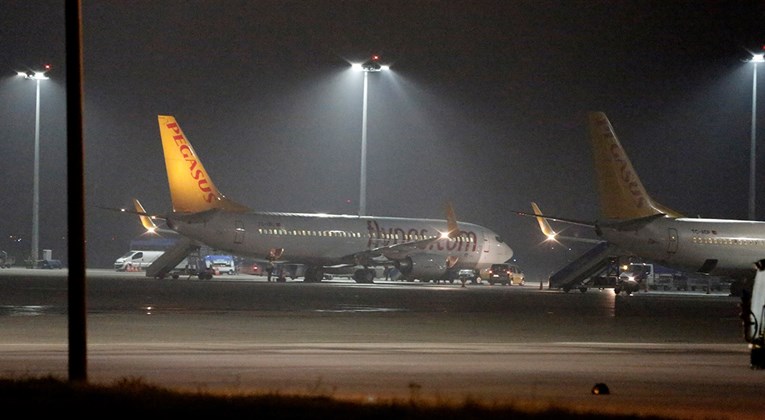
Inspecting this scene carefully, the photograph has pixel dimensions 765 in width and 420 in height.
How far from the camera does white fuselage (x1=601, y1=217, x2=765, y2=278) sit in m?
53.9

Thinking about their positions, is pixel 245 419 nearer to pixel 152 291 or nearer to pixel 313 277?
pixel 152 291

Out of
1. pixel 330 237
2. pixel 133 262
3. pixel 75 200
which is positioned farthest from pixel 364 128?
pixel 75 200

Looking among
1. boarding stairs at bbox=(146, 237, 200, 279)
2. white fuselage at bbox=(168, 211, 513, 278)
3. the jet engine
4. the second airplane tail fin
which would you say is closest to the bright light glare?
boarding stairs at bbox=(146, 237, 200, 279)

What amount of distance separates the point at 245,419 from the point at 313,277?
202 feet

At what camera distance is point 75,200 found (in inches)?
621

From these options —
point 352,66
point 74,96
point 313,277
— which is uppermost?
point 352,66

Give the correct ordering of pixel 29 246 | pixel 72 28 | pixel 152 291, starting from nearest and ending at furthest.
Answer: pixel 72 28 → pixel 152 291 → pixel 29 246

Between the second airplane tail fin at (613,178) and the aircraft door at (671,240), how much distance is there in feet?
4.16

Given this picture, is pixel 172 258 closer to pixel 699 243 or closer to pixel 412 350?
pixel 699 243

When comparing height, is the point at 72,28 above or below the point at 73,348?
above

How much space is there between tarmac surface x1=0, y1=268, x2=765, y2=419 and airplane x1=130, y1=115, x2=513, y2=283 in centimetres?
2108

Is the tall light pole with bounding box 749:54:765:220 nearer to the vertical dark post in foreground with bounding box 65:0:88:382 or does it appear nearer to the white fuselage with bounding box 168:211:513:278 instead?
the white fuselage with bounding box 168:211:513:278

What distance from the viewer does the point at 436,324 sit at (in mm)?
33219

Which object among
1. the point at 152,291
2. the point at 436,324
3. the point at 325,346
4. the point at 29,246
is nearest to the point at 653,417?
the point at 325,346
